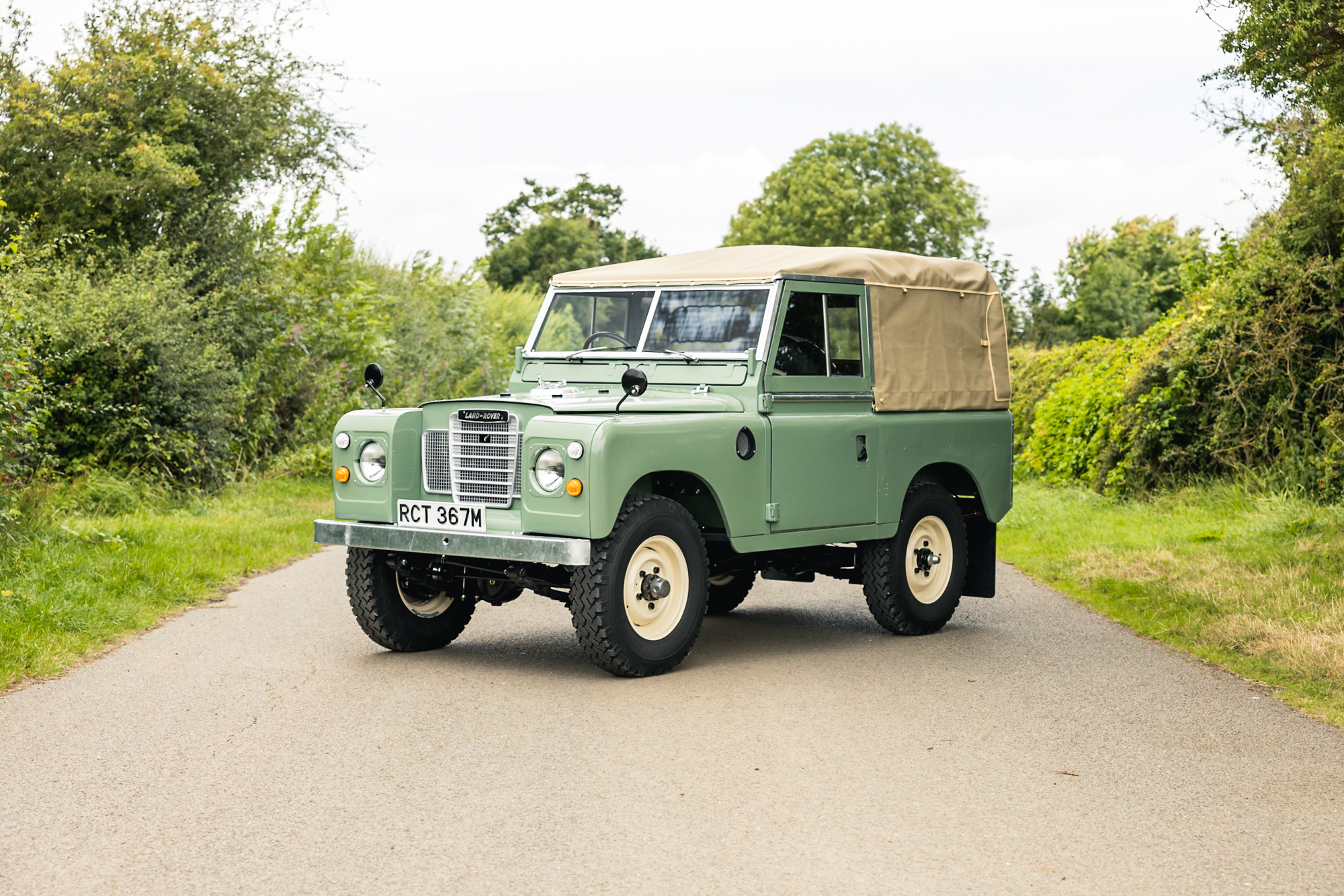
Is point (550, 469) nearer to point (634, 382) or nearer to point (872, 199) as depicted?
point (634, 382)

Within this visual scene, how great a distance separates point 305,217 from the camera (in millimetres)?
21625

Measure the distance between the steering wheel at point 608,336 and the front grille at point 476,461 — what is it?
1491mm

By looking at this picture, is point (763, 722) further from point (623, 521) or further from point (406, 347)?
point (406, 347)

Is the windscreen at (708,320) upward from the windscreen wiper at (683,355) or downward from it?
upward

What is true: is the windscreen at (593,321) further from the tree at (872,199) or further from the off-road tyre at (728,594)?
the tree at (872,199)

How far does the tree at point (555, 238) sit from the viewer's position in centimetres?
6072

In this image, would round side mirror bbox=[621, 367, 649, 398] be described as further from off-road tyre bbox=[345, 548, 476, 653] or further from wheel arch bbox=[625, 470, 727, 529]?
off-road tyre bbox=[345, 548, 476, 653]

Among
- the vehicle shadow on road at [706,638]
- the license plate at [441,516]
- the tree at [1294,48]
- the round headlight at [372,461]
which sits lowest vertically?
the vehicle shadow on road at [706,638]

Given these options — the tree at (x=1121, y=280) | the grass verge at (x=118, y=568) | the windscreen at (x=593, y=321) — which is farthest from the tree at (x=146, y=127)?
the tree at (x=1121, y=280)

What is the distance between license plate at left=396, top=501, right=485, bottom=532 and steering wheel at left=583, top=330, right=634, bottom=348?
1790mm

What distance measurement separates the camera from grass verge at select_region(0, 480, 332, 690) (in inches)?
321

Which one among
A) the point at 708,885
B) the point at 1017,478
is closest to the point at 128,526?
the point at 708,885

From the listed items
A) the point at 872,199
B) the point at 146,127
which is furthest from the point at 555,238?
the point at 146,127

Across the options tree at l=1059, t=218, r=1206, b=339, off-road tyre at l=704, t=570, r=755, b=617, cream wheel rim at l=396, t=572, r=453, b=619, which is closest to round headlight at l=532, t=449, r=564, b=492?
cream wheel rim at l=396, t=572, r=453, b=619
